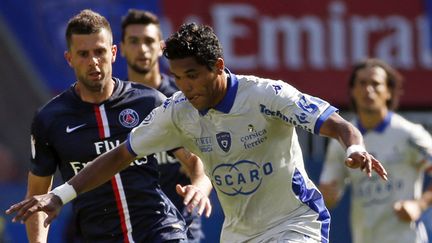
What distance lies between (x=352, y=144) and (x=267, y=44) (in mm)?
10122

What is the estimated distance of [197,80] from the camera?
6.35 metres

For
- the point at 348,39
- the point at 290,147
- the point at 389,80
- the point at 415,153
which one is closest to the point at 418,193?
the point at 415,153

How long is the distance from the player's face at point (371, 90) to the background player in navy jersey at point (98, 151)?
3.57m

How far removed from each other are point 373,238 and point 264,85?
160 inches

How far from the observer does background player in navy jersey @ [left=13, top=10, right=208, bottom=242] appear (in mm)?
7129

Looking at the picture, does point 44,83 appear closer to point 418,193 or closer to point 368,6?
point 368,6

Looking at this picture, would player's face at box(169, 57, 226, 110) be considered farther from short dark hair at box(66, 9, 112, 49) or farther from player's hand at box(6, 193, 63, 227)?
short dark hair at box(66, 9, 112, 49)

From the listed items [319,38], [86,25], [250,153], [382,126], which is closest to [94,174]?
[250,153]

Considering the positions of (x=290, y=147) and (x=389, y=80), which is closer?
(x=290, y=147)

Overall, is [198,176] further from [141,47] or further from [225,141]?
[141,47]

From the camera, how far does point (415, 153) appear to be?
10.1 meters

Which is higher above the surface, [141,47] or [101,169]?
[141,47]

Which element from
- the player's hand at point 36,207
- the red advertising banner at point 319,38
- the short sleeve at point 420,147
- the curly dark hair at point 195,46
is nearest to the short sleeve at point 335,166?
the short sleeve at point 420,147

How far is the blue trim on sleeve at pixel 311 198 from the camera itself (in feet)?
21.6
